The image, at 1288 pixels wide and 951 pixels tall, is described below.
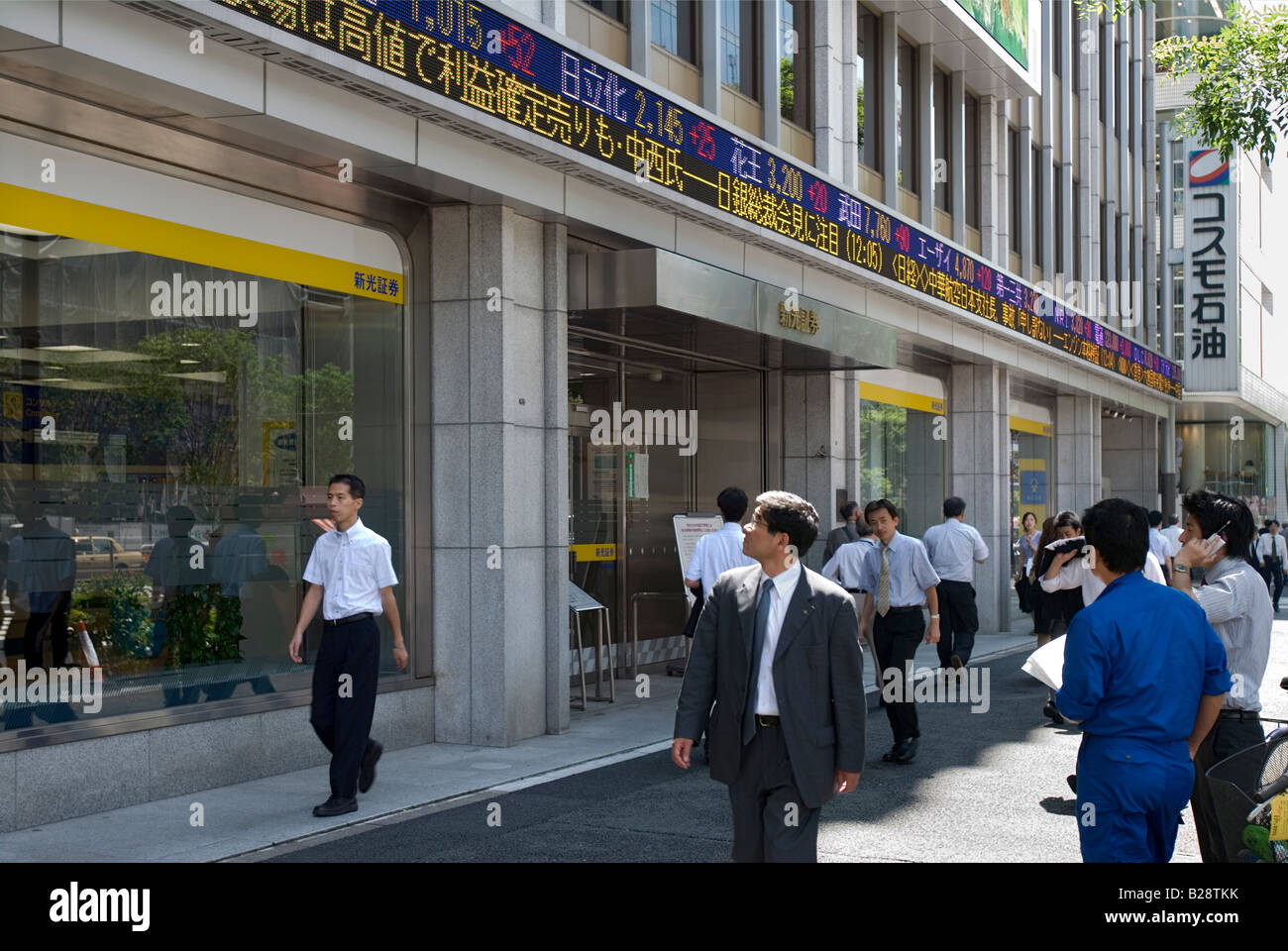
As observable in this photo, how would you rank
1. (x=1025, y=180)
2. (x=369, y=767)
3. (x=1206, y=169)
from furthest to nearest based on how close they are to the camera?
1. (x=1206, y=169)
2. (x=1025, y=180)
3. (x=369, y=767)

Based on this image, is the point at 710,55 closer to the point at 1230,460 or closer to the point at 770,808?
the point at 770,808

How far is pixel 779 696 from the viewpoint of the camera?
4.84 m

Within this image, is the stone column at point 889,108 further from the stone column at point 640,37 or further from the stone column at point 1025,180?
the stone column at point 1025,180

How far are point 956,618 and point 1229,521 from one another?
254 inches

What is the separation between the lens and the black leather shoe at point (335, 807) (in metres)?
7.73

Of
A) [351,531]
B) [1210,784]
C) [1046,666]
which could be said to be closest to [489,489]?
[351,531]

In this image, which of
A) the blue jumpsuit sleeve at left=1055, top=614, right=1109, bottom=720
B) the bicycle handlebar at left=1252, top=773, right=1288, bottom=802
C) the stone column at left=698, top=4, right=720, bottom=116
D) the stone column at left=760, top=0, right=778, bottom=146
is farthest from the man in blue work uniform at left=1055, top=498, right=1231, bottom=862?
the stone column at left=760, top=0, right=778, bottom=146

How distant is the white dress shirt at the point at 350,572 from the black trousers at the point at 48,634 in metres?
1.35

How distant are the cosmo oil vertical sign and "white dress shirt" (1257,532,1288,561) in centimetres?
946

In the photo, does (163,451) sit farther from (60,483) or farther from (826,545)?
(826,545)

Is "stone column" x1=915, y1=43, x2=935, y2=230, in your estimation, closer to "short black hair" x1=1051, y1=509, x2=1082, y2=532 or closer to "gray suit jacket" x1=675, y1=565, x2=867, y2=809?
"short black hair" x1=1051, y1=509, x2=1082, y2=532

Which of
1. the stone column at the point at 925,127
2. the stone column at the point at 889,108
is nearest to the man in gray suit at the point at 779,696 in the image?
the stone column at the point at 889,108
